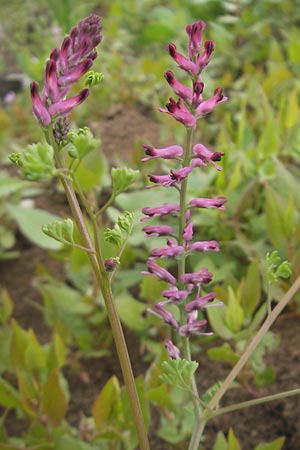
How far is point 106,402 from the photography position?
1.19 meters

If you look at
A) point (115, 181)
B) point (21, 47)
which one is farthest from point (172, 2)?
point (115, 181)

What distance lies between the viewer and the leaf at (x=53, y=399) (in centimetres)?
120

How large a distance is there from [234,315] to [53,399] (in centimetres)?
37

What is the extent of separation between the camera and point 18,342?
1.38m

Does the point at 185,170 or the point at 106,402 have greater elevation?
the point at 185,170

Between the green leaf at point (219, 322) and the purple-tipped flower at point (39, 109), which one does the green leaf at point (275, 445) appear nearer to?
the green leaf at point (219, 322)

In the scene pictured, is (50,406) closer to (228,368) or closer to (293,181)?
(228,368)

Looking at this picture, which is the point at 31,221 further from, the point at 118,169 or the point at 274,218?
the point at 118,169

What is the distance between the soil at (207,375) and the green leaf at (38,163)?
0.73m

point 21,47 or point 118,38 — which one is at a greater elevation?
point 118,38

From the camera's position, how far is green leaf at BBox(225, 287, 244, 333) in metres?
1.24

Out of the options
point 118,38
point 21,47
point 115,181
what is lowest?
point 21,47

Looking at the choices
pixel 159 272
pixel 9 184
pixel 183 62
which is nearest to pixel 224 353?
pixel 159 272

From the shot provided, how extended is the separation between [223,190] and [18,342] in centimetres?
62
